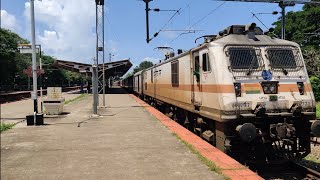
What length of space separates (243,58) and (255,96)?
1.11 meters

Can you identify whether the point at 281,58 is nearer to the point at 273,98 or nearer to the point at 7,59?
the point at 273,98

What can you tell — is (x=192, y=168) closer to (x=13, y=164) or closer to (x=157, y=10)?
(x=13, y=164)

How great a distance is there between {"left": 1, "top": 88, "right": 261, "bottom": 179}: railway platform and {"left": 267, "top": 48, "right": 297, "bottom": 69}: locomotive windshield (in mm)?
2817

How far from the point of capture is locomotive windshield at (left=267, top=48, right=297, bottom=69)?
10273 mm

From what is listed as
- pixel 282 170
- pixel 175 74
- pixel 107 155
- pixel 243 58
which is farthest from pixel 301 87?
pixel 175 74

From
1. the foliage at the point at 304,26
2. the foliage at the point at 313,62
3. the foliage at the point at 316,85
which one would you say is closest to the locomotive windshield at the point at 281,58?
the foliage at the point at 316,85

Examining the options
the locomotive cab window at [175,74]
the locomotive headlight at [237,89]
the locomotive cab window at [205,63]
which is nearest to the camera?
the locomotive headlight at [237,89]

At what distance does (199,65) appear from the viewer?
37.0 feet

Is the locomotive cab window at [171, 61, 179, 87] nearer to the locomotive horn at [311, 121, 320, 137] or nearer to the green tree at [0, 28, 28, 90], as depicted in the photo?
the locomotive horn at [311, 121, 320, 137]

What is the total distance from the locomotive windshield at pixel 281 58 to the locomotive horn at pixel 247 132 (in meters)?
2.13

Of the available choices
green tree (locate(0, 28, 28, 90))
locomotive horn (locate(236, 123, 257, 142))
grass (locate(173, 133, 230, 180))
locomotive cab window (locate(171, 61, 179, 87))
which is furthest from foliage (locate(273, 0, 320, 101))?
green tree (locate(0, 28, 28, 90))

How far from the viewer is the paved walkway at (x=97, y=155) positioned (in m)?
7.35

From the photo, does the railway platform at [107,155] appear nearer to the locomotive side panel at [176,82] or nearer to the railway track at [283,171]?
the locomotive side panel at [176,82]

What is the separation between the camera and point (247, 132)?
8891 millimetres
